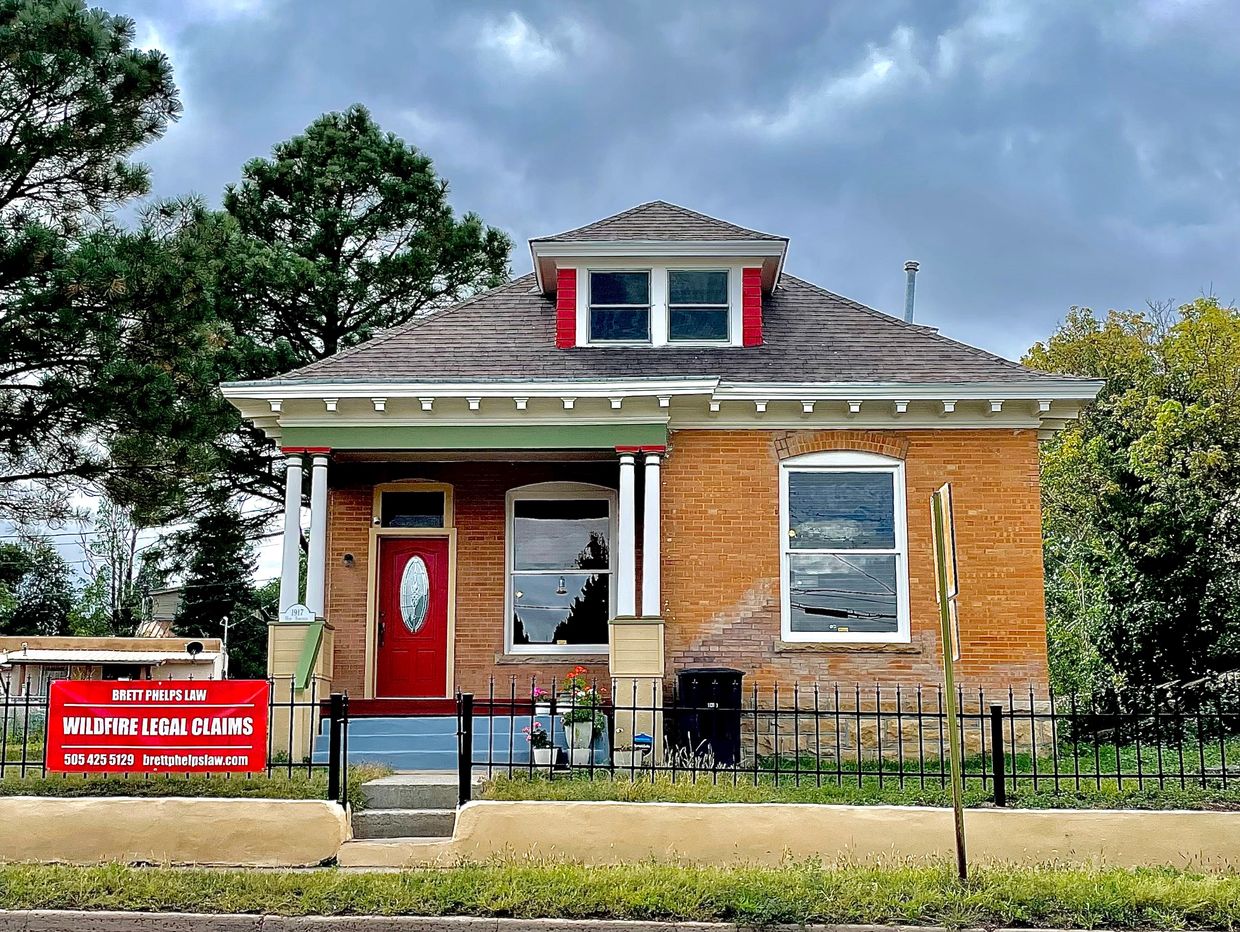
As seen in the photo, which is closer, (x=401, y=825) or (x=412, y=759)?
(x=401, y=825)

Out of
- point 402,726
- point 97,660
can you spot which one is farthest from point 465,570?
point 97,660

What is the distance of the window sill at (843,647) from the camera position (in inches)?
562

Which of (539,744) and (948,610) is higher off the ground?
(948,610)

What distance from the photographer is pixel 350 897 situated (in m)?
7.97

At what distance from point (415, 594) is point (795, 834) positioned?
760 centimetres

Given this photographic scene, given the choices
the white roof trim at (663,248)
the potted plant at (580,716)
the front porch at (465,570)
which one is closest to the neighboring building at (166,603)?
the front porch at (465,570)

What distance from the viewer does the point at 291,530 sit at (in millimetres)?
14375

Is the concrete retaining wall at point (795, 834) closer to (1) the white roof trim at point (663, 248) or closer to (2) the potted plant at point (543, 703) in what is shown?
(2) the potted plant at point (543, 703)

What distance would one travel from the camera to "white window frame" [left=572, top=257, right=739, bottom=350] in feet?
52.5

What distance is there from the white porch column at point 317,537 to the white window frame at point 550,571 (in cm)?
230

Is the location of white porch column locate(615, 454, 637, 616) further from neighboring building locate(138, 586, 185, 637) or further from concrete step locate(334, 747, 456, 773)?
neighboring building locate(138, 586, 185, 637)

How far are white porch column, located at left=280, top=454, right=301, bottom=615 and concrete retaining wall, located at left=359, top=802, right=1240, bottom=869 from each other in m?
5.45

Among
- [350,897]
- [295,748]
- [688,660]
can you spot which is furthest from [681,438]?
[350,897]

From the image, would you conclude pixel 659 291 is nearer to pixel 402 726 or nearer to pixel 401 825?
pixel 402 726
